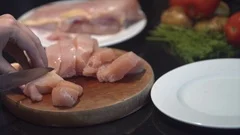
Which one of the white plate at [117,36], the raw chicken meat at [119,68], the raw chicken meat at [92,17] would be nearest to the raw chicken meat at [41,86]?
the raw chicken meat at [119,68]

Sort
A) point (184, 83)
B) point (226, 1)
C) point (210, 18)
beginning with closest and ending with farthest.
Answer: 1. point (184, 83)
2. point (210, 18)
3. point (226, 1)

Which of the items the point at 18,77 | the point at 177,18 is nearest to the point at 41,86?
the point at 18,77

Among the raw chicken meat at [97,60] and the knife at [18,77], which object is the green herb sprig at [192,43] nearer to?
the raw chicken meat at [97,60]

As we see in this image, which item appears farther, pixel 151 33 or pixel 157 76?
pixel 151 33

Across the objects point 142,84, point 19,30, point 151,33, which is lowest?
point 151,33

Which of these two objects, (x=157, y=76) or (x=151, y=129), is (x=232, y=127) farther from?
(x=157, y=76)

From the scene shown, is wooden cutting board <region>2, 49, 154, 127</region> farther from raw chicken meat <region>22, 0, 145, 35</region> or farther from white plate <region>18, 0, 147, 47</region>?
raw chicken meat <region>22, 0, 145, 35</region>

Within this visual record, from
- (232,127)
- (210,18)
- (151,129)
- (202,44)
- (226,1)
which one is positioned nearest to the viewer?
(232,127)

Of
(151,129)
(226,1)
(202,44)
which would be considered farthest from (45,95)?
(226,1)
